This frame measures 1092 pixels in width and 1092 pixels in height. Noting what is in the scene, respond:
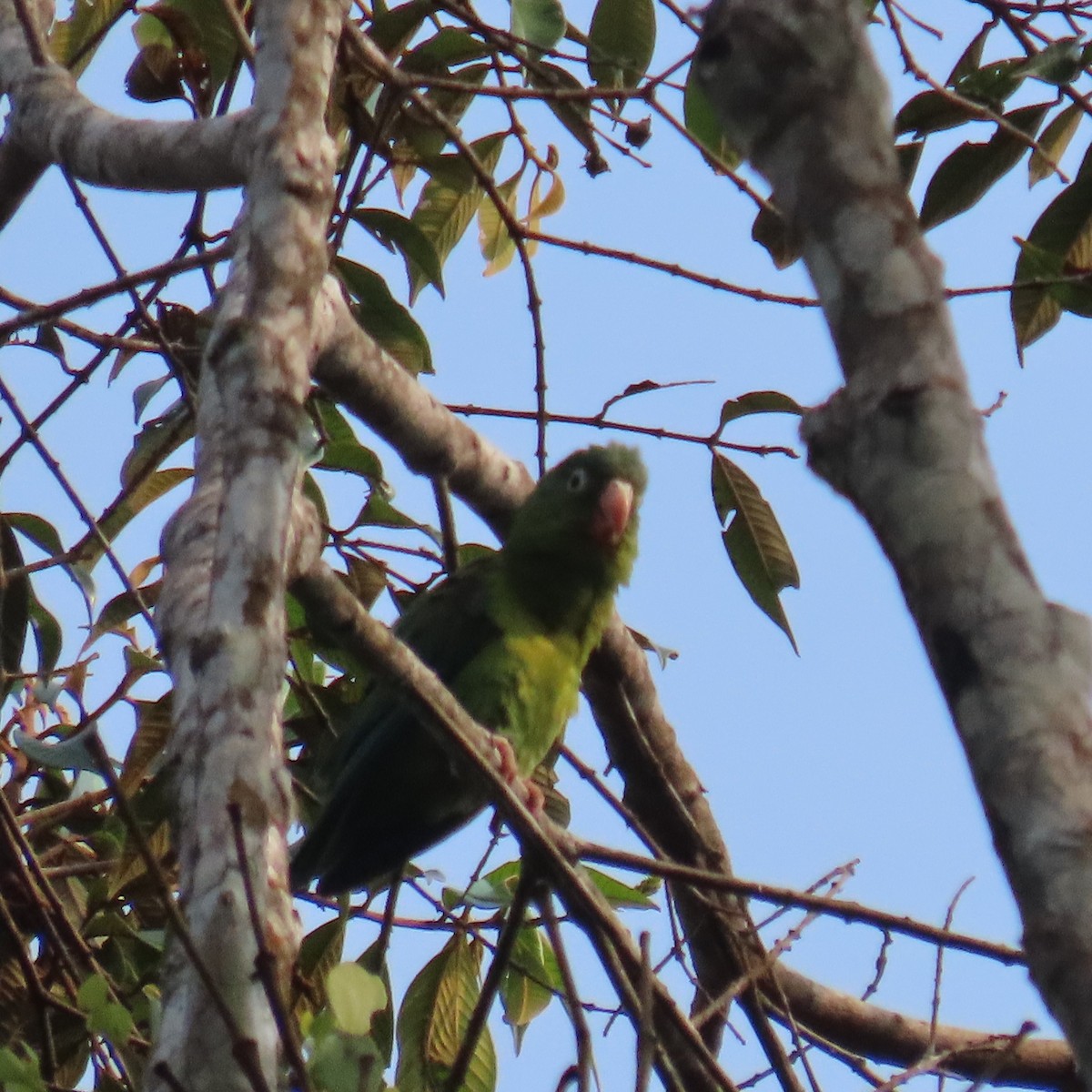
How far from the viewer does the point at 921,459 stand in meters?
1.21

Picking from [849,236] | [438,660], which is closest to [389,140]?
[438,660]

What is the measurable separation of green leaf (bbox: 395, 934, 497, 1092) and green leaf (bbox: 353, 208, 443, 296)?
58.8 inches

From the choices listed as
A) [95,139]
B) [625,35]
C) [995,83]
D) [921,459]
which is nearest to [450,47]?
[625,35]

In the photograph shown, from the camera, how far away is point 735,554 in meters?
3.35

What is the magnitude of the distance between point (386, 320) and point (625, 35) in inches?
32.9

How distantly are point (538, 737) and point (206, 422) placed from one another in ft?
5.84

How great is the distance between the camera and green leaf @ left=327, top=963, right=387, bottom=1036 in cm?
122

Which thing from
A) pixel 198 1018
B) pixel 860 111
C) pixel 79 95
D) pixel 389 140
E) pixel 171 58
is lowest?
pixel 198 1018

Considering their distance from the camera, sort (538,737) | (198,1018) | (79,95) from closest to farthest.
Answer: (198,1018)
(79,95)
(538,737)

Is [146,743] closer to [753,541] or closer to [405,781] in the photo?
[405,781]

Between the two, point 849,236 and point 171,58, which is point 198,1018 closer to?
point 849,236

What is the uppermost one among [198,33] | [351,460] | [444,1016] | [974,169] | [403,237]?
[198,33]

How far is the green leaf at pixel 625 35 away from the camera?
3.23 meters

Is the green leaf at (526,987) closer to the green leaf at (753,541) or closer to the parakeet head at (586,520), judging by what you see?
the green leaf at (753,541)
